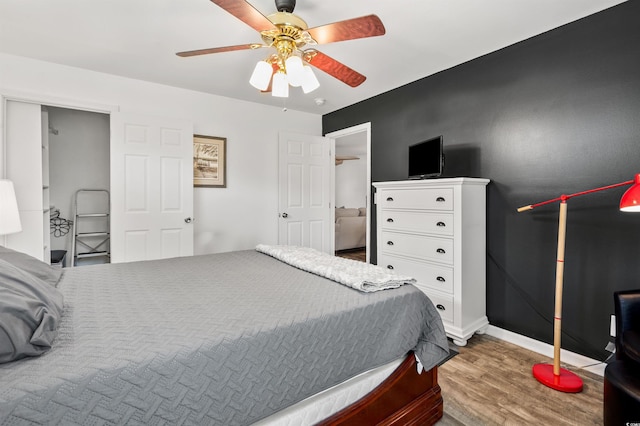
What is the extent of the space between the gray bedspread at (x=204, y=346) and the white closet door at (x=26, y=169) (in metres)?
1.64

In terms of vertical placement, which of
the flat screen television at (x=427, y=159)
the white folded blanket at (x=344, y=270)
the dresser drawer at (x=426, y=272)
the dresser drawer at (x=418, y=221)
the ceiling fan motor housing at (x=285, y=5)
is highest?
the ceiling fan motor housing at (x=285, y=5)

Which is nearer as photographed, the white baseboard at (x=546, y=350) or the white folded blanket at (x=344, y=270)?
the white folded blanket at (x=344, y=270)

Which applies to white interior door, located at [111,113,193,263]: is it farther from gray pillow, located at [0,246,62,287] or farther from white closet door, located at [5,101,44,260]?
gray pillow, located at [0,246,62,287]

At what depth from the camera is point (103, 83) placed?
3148 mm

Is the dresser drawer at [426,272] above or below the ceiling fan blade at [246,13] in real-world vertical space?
below

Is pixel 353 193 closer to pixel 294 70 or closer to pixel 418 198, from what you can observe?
pixel 418 198

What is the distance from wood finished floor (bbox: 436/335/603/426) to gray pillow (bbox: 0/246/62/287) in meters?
2.14

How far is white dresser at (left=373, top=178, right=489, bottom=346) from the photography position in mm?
2504

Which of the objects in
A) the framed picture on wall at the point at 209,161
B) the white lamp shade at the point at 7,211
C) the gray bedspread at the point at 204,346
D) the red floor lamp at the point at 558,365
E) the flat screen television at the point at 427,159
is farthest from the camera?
the framed picture on wall at the point at 209,161

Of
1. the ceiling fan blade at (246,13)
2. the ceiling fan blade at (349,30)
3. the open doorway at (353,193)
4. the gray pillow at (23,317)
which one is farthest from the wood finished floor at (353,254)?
the gray pillow at (23,317)

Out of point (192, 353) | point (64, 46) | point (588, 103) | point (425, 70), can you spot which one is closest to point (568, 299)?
point (588, 103)

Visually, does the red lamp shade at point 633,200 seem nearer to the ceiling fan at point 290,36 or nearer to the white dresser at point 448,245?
the white dresser at point 448,245

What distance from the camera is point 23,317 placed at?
0.91m

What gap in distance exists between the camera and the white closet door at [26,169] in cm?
279
